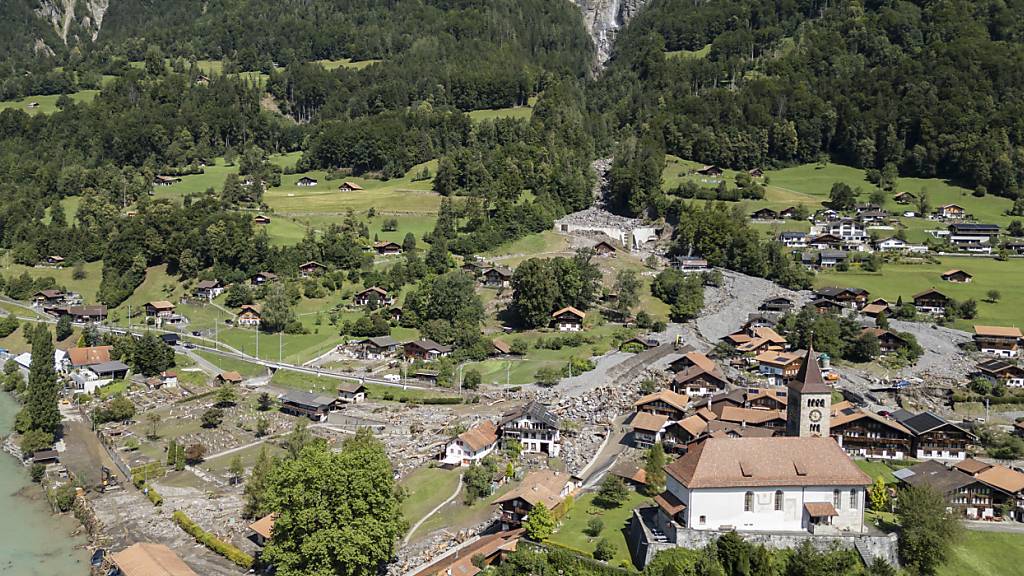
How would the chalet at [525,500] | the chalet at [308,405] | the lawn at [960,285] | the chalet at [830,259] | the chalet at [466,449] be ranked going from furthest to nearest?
1. the chalet at [830,259]
2. the lawn at [960,285]
3. the chalet at [308,405]
4. the chalet at [466,449]
5. the chalet at [525,500]

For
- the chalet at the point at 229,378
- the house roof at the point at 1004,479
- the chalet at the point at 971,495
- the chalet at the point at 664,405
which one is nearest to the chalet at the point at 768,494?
the chalet at the point at 971,495

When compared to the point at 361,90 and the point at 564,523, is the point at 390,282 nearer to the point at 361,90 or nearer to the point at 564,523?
the point at 564,523

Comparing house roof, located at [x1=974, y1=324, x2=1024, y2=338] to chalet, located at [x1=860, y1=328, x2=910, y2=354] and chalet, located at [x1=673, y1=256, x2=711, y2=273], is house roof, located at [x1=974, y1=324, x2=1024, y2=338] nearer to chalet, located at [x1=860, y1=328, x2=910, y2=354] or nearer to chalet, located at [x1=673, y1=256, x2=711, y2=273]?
chalet, located at [x1=860, y1=328, x2=910, y2=354]

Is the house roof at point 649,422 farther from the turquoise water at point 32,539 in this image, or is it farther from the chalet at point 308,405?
the turquoise water at point 32,539

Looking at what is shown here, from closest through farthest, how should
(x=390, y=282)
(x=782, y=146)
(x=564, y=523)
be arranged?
(x=564, y=523)
(x=390, y=282)
(x=782, y=146)

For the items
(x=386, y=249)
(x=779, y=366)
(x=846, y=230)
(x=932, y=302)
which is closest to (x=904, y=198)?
(x=846, y=230)

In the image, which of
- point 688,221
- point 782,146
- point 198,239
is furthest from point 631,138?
point 198,239

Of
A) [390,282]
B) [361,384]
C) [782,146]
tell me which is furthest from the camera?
[782,146]
